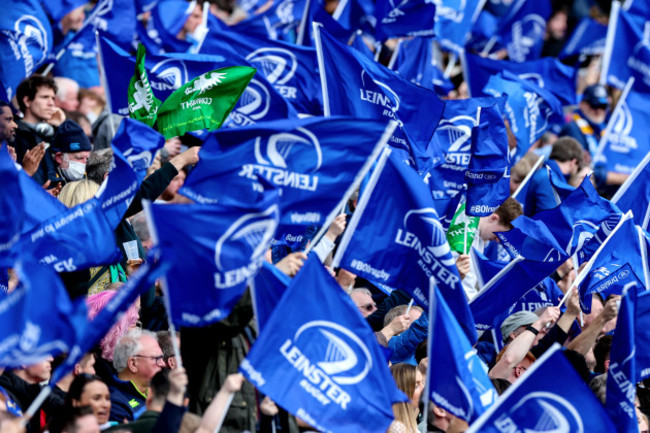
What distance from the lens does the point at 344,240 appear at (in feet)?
26.9

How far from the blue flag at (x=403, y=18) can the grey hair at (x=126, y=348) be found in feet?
18.0

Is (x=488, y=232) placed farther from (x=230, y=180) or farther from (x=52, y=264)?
(x=52, y=264)

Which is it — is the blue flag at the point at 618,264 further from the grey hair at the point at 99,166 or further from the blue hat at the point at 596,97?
the blue hat at the point at 596,97

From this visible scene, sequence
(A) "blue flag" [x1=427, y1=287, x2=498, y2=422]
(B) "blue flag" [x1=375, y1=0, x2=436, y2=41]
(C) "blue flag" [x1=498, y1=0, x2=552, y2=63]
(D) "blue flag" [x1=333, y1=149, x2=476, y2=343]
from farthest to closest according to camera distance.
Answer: (C) "blue flag" [x1=498, y1=0, x2=552, y2=63] → (B) "blue flag" [x1=375, y1=0, x2=436, y2=41] → (D) "blue flag" [x1=333, y1=149, x2=476, y2=343] → (A) "blue flag" [x1=427, y1=287, x2=498, y2=422]

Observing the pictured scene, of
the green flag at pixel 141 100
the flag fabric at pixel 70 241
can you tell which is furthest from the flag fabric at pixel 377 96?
the flag fabric at pixel 70 241

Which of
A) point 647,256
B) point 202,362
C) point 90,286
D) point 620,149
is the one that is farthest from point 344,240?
point 620,149

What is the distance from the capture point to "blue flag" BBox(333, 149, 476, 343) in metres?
8.14

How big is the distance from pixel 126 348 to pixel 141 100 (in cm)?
206

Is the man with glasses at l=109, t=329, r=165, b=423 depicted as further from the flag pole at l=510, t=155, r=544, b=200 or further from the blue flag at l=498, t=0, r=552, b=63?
the blue flag at l=498, t=0, r=552, b=63

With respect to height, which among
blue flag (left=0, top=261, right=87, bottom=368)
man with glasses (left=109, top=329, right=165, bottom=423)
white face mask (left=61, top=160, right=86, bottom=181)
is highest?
blue flag (left=0, top=261, right=87, bottom=368)

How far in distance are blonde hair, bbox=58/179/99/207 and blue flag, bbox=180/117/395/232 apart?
4.86 feet

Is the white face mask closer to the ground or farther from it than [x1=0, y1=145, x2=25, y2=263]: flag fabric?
closer to the ground

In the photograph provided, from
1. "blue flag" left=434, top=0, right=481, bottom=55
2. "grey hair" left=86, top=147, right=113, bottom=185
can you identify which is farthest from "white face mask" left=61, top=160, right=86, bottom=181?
"blue flag" left=434, top=0, right=481, bottom=55

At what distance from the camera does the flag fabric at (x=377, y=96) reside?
10008 millimetres
